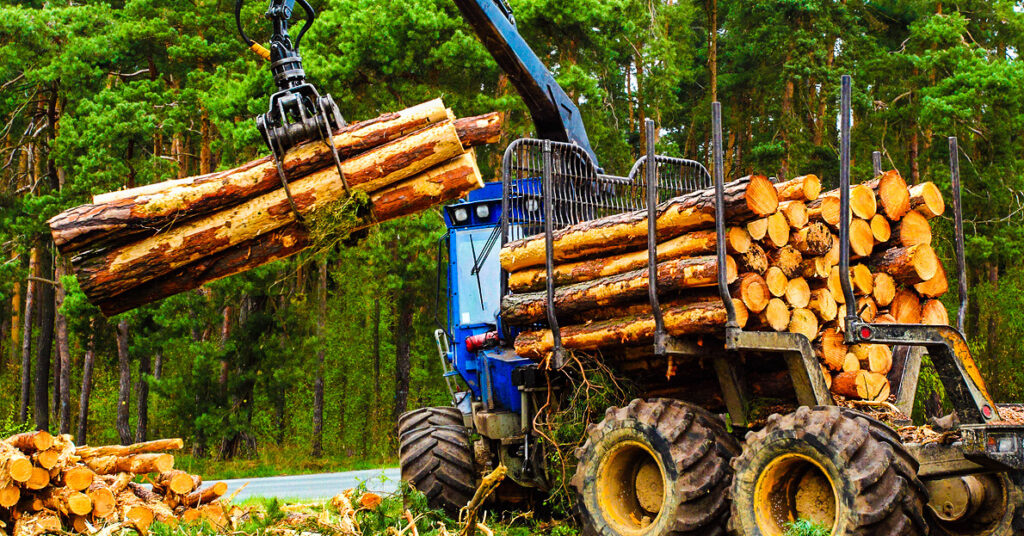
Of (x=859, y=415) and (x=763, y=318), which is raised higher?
(x=763, y=318)

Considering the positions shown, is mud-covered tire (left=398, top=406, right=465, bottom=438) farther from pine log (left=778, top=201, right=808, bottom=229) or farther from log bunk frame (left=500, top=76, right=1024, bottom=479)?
pine log (left=778, top=201, right=808, bottom=229)

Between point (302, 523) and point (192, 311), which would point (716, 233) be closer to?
point (302, 523)

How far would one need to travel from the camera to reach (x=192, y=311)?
2223cm

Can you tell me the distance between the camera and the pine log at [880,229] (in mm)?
6949

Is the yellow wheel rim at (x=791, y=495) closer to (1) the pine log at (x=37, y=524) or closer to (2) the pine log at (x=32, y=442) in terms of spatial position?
(1) the pine log at (x=37, y=524)

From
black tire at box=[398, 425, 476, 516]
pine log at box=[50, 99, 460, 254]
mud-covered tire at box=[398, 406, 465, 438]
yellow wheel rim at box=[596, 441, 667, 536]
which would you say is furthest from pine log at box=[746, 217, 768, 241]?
mud-covered tire at box=[398, 406, 465, 438]

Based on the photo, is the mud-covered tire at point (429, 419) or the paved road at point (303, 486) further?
the paved road at point (303, 486)

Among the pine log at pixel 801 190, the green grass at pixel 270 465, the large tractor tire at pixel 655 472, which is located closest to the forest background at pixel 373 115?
the green grass at pixel 270 465

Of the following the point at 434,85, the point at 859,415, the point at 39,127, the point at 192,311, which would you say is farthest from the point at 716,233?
the point at 39,127

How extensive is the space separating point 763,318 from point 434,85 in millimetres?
16817

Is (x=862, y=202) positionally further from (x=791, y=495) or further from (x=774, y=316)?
(x=791, y=495)

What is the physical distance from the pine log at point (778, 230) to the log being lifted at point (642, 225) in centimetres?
14

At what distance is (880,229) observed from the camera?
698 cm

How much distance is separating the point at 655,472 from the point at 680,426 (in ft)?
2.00
